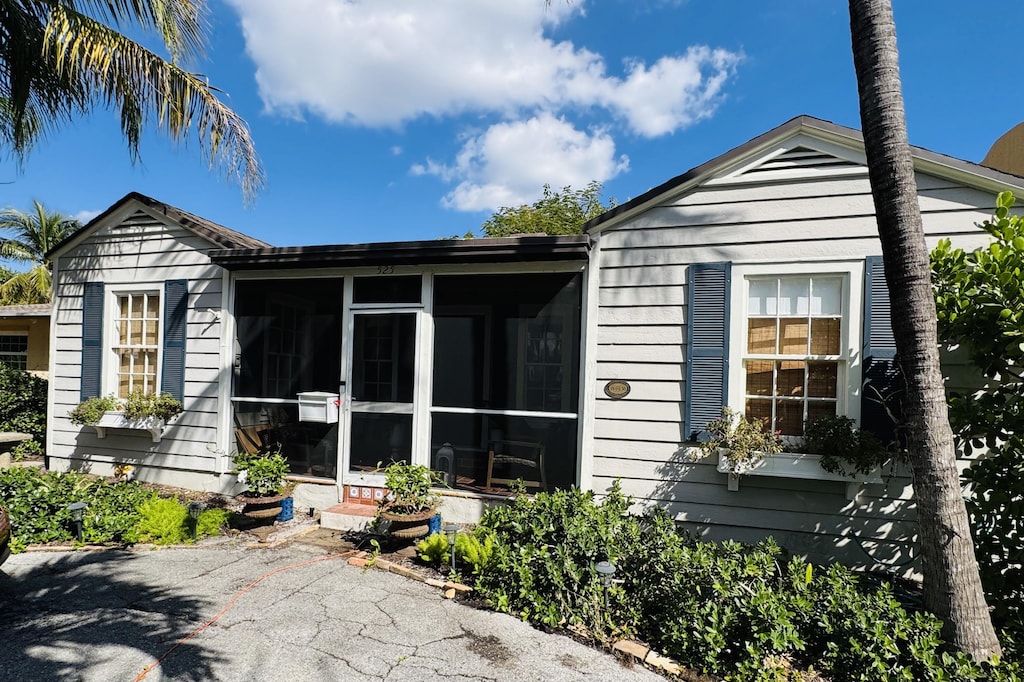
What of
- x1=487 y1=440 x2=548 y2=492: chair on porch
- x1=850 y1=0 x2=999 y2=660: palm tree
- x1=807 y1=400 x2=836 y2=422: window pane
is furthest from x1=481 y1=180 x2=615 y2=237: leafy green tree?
x1=850 y1=0 x2=999 y2=660: palm tree

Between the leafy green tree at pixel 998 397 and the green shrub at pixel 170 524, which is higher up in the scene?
the leafy green tree at pixel 998 397

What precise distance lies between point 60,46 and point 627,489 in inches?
299

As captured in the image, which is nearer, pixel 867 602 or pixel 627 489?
pixel 867 602

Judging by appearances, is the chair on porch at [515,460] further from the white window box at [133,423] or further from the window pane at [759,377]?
the white window box at [133,423]

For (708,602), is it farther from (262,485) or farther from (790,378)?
(262,485)

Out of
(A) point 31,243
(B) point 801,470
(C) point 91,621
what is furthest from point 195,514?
(A) point 31,243

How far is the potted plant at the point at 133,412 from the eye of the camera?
6.20m

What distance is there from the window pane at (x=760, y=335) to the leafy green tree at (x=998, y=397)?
46.4 inches

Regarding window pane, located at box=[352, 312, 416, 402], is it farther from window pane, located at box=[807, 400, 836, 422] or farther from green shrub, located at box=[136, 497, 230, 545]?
window pane, located at box=[807, 400, 836, 422]

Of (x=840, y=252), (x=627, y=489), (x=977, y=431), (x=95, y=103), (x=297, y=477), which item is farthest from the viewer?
(x=95, y=103)

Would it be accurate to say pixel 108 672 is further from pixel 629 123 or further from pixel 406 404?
pixel 629 123

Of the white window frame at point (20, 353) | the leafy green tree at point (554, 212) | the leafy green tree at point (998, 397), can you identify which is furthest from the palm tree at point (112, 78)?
the leafy green tree at point (554, 212)

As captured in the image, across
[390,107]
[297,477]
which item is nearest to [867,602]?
[297,477]

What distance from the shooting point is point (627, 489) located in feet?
15.7
